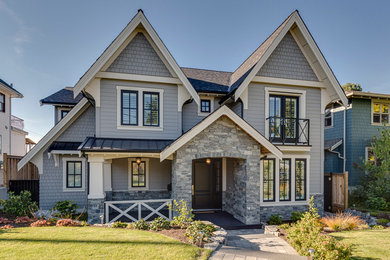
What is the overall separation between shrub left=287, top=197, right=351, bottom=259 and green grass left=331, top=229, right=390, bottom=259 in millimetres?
911

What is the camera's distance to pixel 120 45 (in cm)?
884

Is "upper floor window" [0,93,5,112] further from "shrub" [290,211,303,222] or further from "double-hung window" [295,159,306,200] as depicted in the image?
"shrub" [290,211,303,222]

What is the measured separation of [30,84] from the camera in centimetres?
1700

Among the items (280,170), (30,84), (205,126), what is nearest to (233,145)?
(205,126)

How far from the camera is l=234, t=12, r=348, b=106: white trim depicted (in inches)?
366

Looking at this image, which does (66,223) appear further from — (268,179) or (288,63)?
(288,63)

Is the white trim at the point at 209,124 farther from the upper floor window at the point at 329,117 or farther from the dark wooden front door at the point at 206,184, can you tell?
the upper floor window at the point at 329,117

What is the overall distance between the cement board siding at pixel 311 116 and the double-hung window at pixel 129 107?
491 centimetres

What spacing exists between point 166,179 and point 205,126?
4342 millimetres

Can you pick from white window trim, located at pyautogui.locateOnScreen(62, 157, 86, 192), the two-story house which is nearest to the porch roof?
the two-story house

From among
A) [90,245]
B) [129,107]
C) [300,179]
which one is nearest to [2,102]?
[129,107]

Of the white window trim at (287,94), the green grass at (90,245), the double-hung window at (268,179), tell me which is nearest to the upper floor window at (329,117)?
the white window trim at (287,94)

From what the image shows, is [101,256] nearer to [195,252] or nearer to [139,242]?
[139,242]

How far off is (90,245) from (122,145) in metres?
4.00
